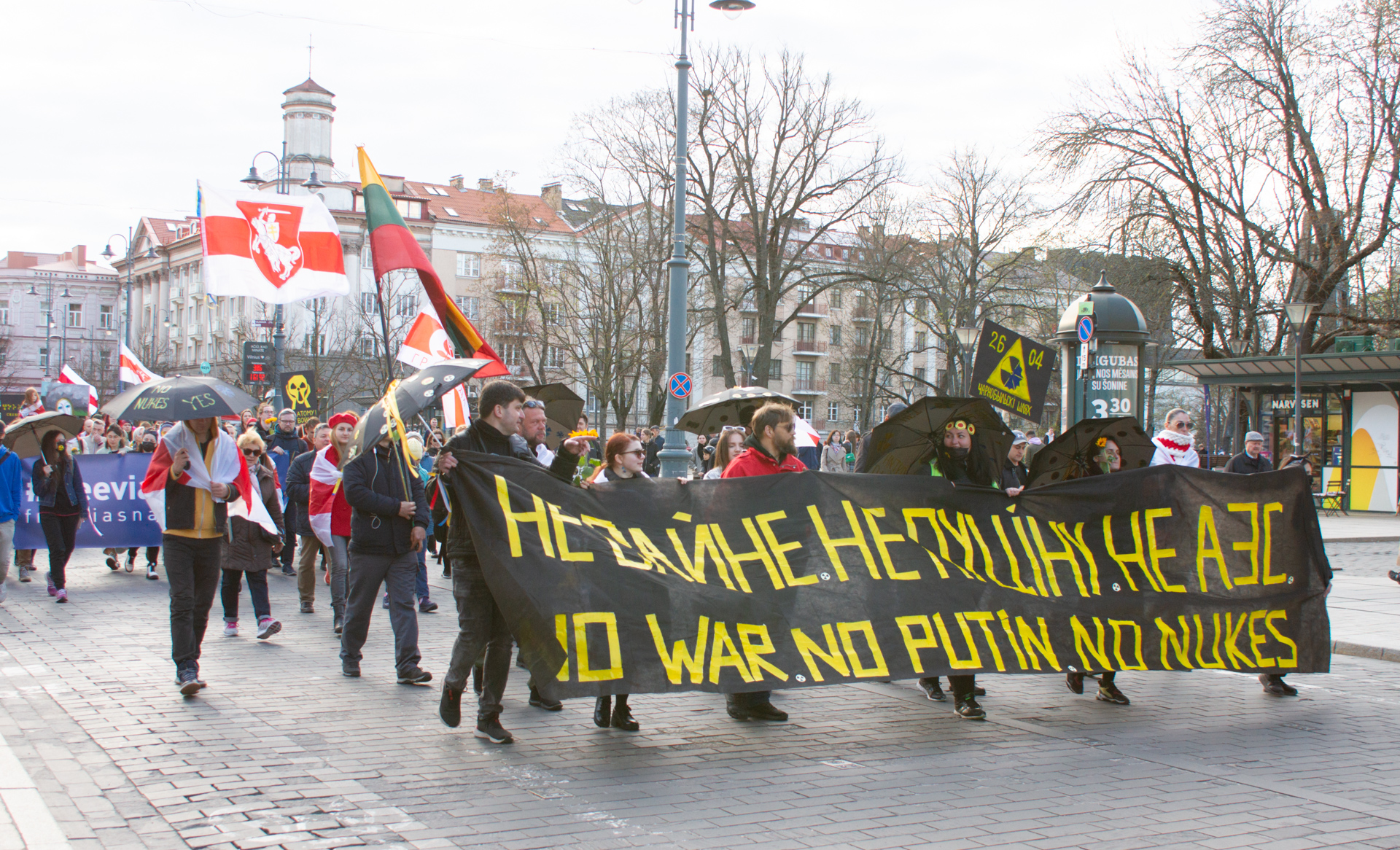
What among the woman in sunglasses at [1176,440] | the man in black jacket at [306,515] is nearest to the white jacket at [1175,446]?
the woman in sunglasses at [1176,440]

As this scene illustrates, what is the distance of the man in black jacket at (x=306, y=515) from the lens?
1105 centimetres

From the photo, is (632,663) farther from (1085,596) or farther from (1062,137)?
(1062,137)

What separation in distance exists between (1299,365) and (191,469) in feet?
82.9

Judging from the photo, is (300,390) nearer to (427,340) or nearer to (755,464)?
(427,340)

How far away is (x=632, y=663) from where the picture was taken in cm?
590

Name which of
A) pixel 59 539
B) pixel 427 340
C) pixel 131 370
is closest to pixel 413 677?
pixel 427 340

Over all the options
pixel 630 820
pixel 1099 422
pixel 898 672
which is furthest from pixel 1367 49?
pixel 630 820

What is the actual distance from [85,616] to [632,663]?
22.4 feet

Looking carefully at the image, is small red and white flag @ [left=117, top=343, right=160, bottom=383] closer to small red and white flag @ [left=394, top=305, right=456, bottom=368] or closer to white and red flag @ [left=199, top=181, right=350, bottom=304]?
small red and white flag @ [left=394, top=305, right=456, bottom=368]

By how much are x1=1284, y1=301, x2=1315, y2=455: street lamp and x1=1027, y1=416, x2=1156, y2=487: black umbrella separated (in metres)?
19.3

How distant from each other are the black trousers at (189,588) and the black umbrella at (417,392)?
62.7 inches

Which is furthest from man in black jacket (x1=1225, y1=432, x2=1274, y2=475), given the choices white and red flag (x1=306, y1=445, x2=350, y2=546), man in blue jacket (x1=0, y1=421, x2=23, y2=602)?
man in blue jacket (x1=0, y1=421, x2=23, y2=602)

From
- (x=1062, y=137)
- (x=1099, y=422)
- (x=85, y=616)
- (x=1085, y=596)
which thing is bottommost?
(x=85, y=616)

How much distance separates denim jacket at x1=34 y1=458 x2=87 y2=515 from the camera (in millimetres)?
11680
